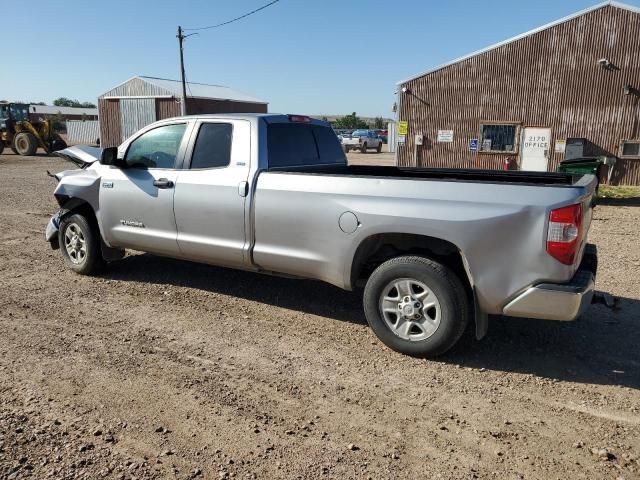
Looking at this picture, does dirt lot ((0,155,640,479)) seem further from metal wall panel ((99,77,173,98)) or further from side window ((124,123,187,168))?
metal wall panel ((99,77,173,98))

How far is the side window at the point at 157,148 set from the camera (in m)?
5.46

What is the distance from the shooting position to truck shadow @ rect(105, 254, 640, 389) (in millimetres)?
4012

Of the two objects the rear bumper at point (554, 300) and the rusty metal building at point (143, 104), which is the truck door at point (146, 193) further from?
the rusty metal building at point (143, 104)

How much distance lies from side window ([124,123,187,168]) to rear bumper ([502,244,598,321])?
3.60 meters

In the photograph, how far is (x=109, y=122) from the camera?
36.3 metres

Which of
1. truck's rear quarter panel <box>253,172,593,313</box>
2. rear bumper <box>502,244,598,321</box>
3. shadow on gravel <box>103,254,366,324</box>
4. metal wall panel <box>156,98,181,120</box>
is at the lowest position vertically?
shadow on gravel <box>103,254,366,324</box>

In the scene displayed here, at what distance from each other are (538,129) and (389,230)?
16.6m

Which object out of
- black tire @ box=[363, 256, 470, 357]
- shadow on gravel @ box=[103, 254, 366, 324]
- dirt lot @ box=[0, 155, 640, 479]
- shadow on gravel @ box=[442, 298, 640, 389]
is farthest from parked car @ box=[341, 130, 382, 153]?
black tire @ box=[363, 256, 470, 357]

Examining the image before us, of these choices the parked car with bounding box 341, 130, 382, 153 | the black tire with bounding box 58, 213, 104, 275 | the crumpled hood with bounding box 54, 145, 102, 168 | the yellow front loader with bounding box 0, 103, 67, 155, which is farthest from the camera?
the parked car with bounding box 341, 130, 382, 153

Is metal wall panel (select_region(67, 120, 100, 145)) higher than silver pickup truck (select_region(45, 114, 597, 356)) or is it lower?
higher

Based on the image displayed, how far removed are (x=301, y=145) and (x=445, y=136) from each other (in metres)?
15.8

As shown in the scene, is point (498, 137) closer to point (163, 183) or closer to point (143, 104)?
point (163, 183)

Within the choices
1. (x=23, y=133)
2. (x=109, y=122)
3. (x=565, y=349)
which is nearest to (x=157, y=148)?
(x=565, y=349)

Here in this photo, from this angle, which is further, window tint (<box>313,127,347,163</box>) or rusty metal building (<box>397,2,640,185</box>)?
rusty metal building (<box>397,2,640,185</box>)
